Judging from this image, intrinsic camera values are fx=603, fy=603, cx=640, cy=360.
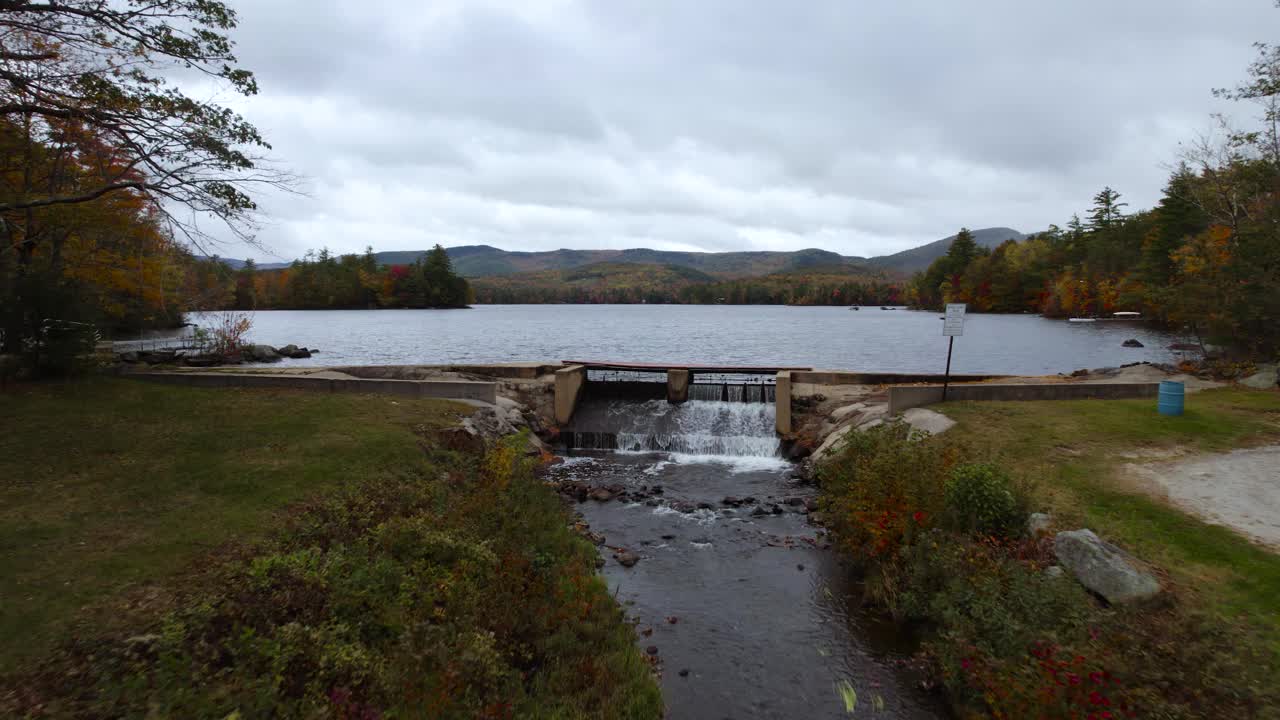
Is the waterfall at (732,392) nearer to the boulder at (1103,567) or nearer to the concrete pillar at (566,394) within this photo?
the concrete pillar at (566,394)

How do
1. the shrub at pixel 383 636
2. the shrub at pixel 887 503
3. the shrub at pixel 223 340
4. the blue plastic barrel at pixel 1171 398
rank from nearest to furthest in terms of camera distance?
the shrub at pixel 383 636, the shrub at pixel 887 503, the blue plastic barrel at pixel 1171 398, the shrub at pixel 223 340

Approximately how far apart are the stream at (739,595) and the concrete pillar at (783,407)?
7.02ft

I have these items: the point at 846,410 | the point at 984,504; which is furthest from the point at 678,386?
the point at 984,504

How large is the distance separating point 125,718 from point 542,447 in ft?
48.1

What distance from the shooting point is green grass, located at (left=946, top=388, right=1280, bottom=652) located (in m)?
7.04

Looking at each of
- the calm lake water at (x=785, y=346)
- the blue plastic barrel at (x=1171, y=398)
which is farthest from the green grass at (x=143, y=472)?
the calm lake water at (x=785, y=346)

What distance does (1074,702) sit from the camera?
17.6 feet

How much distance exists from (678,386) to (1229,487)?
16198mm

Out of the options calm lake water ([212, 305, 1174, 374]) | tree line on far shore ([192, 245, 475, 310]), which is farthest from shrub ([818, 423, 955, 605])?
tree line on far shore ([192, 245, 475, 310])

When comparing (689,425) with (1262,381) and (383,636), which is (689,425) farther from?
(1262,381)

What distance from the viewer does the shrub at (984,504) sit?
899cm

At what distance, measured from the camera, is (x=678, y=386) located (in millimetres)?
23859

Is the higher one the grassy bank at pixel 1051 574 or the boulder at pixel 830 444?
the grassy bank at pixel 1051 574

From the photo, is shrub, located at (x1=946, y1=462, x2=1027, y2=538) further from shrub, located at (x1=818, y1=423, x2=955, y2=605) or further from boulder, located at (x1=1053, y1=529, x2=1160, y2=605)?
boulder, located at (x1=1053, y1=529, x2=1160, y2=605)
